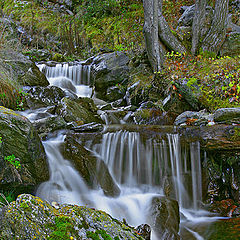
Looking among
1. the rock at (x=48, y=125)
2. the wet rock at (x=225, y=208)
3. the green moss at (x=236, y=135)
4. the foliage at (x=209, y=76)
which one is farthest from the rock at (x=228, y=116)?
the rock at (x=48, y=125)

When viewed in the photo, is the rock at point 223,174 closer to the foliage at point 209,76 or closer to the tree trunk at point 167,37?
the foliage at point 209,76

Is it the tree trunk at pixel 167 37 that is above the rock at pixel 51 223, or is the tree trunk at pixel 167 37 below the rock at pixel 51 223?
above

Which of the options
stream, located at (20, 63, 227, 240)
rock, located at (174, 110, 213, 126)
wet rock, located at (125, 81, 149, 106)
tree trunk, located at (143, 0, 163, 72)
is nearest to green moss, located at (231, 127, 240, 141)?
stream, located at (20, 63, 227, 240)

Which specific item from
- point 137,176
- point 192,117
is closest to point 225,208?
point 137,176

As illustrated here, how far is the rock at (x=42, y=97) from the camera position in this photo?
26.4ft

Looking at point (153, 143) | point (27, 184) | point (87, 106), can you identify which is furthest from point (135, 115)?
point (27, 184)

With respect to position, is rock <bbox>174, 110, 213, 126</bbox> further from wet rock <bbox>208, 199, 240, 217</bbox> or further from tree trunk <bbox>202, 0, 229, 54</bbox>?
tree trunk <bbox>202, 0, 229, 54</bbox>

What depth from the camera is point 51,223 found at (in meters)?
1.56

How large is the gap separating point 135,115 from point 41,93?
3.80 metres

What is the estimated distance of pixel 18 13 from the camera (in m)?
19.8

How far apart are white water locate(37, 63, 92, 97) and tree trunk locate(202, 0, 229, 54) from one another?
5815 millimetres

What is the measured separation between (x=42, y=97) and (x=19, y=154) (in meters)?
5.16

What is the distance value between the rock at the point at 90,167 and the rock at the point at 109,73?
5.88 metres

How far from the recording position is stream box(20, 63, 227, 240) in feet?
13.2
